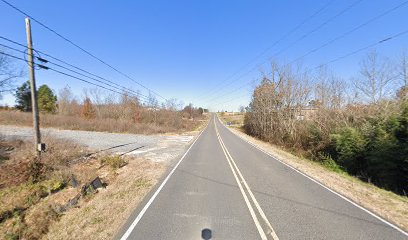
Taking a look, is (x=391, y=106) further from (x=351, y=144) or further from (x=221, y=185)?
(x=221, y=185)

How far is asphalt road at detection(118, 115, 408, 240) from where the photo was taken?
427 centimetres

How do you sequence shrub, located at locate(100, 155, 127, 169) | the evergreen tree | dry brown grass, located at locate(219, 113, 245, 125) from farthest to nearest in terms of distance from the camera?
dry brown grass, located at locate(219, 113, 245, 125) → the evergreen tree → shrub, located at locate(100, 155, 127, 169)

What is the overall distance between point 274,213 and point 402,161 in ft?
30.1

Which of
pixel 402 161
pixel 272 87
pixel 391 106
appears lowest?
pixel 402 161

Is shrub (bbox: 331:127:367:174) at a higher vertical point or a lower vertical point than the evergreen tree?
lower

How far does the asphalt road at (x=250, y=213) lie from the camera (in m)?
4.27

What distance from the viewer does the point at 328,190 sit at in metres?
7.15

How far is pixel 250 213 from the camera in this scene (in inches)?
205

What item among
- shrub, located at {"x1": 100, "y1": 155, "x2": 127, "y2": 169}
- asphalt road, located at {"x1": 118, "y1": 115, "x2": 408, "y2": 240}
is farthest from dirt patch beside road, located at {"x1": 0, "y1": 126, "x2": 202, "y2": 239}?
asphalt road, located at {"x1": 118, "y1": 115, "x2": 408, "y2": 240}

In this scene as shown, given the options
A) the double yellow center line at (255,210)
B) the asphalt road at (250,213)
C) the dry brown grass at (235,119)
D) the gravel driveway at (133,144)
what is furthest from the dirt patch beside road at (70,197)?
the dry brown grass at (235,119)

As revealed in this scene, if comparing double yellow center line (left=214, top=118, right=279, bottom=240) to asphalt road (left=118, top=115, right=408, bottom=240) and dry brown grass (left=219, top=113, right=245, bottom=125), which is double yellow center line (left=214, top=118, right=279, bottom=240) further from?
dry brown grass (left=219, top=113, right=245, bottom=125)

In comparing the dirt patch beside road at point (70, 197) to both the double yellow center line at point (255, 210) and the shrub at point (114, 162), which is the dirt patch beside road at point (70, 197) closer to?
the shrub at point (114, 162)

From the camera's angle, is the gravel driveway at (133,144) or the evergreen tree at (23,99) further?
the evergreen tree at (23,99)

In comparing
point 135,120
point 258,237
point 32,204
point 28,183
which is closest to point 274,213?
point 258,237
